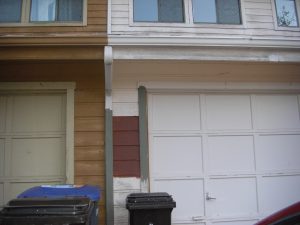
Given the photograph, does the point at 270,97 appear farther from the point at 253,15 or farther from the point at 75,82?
the point at 75,82

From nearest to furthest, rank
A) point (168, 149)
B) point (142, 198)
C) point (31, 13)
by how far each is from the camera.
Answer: point (142, 198) < point (31, 13) < point (168, 149)

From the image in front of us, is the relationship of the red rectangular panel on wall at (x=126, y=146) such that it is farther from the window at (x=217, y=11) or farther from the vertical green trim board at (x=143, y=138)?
the window at (x=217, y=11)

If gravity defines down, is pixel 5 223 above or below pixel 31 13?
below

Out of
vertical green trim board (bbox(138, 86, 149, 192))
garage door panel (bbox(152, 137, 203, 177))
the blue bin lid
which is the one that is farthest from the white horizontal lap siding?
the blue bin lid

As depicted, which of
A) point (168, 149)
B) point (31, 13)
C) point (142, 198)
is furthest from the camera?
point (168, 149)

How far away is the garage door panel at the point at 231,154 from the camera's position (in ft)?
17.5

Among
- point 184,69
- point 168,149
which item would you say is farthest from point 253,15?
point 168,149

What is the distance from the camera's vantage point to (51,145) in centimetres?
512

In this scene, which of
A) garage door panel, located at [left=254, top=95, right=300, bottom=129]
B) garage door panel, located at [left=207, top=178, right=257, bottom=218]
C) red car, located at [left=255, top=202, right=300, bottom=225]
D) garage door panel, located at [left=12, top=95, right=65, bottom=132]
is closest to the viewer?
red car, located at [left=255, top=202, right=300, bottom=225]

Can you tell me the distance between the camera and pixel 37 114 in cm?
516

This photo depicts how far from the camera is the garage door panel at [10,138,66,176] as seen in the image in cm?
506

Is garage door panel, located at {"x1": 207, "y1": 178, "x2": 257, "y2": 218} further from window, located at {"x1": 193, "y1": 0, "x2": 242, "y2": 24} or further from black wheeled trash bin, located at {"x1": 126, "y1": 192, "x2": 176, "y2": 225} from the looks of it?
window, located at {"x1": 193, "y1": 0, "x2": 242, "y2": 24}

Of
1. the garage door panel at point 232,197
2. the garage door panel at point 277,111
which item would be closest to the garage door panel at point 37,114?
the garage door panel at point 232,197

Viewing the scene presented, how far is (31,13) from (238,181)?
4056 mm
